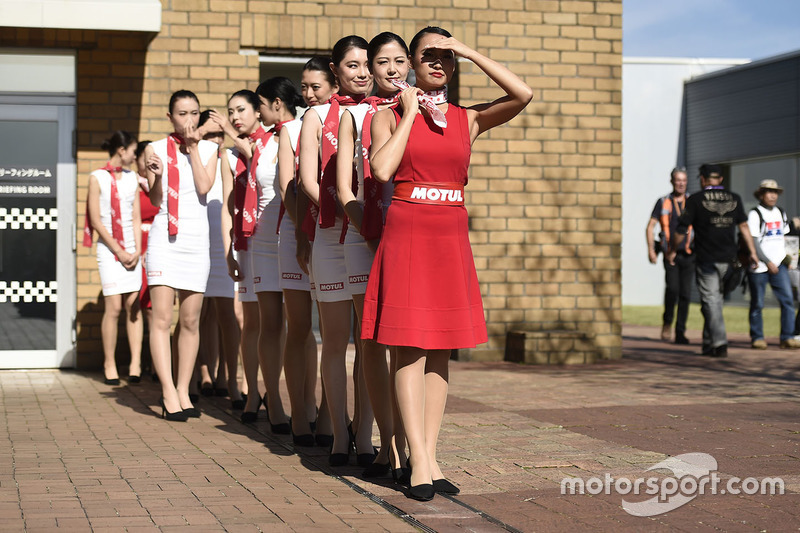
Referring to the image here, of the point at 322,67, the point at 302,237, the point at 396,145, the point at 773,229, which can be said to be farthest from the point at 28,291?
the point at 773,229

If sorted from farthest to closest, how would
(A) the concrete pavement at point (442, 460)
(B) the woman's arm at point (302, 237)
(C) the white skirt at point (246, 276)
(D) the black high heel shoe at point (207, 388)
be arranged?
1. (D) the black high heel shoe at point (207, 388)
2. (C) the white skirt at point (246, 276)
3. (B) the woman's arm at point (302, 237)
4. (A) the concrete pavement at point (442, 460)

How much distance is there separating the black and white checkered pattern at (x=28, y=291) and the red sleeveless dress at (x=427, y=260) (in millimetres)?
6287

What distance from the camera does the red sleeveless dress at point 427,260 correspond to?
4902 millimetres

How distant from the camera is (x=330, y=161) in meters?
5.66

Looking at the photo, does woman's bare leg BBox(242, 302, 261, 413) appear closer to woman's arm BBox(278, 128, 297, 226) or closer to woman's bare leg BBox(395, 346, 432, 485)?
woman's arm BBox(278, 128, 297, 226)

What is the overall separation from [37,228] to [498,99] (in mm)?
6602

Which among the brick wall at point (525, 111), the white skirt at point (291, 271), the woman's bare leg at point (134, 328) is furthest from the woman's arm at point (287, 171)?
the brick wall at point (525, 111)

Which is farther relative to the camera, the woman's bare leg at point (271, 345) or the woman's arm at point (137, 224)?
the woman's arm at point (137, 224)

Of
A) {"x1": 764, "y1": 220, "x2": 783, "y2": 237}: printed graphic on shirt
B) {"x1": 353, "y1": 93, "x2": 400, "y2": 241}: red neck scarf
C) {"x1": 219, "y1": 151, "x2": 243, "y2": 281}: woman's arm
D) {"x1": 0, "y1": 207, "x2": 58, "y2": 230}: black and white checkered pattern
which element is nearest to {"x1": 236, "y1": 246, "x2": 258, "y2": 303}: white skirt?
{"x1": 219, "y1": 151, "x2": 243, "y2": 281}: woman's arm

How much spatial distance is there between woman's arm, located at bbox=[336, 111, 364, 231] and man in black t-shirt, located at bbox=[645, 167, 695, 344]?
9444 mm

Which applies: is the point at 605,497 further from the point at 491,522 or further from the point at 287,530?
the point at 287,530

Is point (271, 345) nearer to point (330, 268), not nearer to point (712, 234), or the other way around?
point (330, 268)

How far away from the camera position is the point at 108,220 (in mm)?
9547

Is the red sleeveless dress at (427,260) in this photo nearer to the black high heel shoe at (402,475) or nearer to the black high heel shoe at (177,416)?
the black high heel shoe at (402,475)
